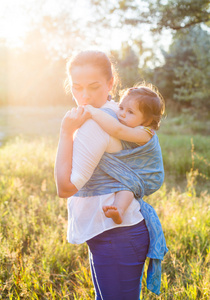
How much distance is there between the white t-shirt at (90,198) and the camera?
131 centimetres

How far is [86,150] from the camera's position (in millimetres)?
1305

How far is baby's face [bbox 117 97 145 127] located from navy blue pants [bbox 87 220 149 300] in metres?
0.51

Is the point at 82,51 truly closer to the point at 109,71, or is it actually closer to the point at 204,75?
the point at 109,71

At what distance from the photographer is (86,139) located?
51.8 inches

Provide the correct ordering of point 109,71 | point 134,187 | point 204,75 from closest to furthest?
1. point 134,187
2. point 109,71
3. point 204,75

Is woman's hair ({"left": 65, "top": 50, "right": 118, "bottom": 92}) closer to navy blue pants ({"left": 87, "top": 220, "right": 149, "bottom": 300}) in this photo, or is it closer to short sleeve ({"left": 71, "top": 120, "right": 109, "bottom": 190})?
short sleeve ({"left": 71, "top": 120, "right": 109, "bottom": 190})

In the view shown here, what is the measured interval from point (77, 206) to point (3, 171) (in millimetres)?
5173

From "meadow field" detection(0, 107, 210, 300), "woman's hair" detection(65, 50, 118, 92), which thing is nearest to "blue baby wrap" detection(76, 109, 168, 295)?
"woman's hair" detection(65, 50, 118, 92)

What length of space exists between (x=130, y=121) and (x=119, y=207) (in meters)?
0.42

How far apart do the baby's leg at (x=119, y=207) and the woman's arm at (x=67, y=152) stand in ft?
0.60

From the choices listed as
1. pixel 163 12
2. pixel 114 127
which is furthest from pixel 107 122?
pixel 163 12

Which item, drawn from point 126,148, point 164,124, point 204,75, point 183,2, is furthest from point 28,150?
point 164,124

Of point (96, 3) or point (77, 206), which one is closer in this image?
point (77, 206)

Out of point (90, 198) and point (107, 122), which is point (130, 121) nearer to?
point (107, 122)
